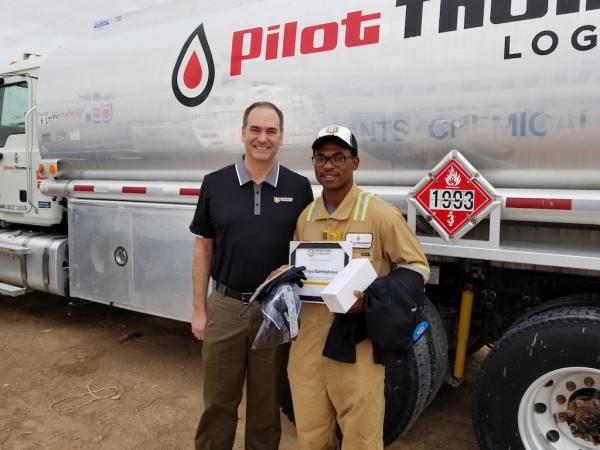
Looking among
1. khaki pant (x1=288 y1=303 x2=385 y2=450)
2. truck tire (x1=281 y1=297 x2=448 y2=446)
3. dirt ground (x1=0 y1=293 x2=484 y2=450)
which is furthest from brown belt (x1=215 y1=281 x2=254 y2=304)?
dirt ground (x1=0 y1=293 x2=484 y2=450)

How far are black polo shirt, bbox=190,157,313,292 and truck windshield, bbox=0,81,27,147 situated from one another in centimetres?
354

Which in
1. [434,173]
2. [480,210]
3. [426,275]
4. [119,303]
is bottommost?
[119,303]

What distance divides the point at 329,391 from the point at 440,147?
53.0 inches

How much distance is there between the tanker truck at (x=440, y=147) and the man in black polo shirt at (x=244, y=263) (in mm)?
626

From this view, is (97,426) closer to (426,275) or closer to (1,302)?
(426,275)

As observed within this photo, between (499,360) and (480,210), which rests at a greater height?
(480,210)

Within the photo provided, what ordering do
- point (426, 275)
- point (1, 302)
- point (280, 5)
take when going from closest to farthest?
point (426, 275), point (280, 5), point (1, 302)

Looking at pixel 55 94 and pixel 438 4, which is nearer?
pixel 438 4

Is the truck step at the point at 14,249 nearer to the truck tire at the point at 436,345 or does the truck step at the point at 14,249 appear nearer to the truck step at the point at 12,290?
the truck step at the point at 12,290

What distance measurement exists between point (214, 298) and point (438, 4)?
1800mm

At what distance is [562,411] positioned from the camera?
2477 mm

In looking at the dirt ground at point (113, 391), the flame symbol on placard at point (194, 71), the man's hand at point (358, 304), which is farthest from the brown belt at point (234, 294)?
the flame symbol on placard at point (194, 71)

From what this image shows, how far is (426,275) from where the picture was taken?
6.43ft

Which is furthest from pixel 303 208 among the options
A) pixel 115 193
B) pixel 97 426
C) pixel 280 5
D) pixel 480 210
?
pixel 115 193
